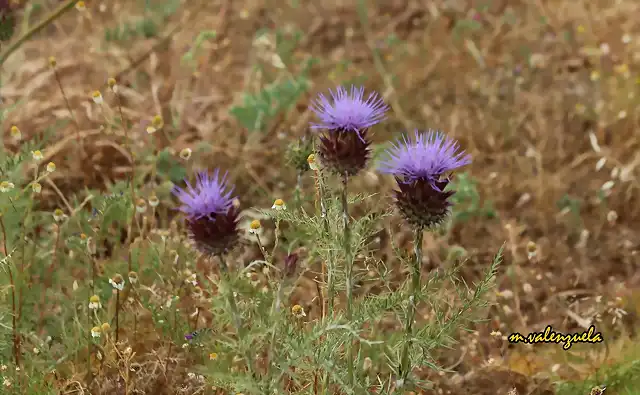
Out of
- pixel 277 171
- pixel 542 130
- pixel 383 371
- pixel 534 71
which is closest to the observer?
pixel 383 371

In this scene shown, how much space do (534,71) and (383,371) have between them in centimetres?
237

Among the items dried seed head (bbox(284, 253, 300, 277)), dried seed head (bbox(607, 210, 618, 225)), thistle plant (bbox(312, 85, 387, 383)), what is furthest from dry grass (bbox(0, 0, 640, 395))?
thistle plant (bbox(312, 85, 387, 383))

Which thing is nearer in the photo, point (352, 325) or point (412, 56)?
point (352, 325)

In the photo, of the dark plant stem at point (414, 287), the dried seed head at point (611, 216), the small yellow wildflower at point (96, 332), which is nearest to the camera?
the dark plant stem at point (414, 287)

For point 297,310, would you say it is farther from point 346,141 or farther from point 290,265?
point 346,141

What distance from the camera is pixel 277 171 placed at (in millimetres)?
3035

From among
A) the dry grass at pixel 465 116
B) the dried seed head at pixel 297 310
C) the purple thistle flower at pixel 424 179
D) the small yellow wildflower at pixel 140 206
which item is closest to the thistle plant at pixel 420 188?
the purple thistle flower at pixel 424 179

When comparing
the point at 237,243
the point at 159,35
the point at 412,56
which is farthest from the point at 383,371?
the point at 159,35

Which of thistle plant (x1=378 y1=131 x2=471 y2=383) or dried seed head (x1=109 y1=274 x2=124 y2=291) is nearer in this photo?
thistle plant (x1=378 y1=131 x2=471 y2=383)

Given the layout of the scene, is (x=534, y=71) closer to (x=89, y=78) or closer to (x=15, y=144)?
(x=89, y=78)

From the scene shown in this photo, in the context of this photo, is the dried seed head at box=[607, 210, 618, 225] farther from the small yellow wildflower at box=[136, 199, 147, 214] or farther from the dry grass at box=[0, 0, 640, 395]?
the small yellow wildflower at box=[136, 199, 147, 214]

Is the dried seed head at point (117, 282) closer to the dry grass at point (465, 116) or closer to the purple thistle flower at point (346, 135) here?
the dry grass at point (465, 116)

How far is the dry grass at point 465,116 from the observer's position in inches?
90.0

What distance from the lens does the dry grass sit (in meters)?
2.29
